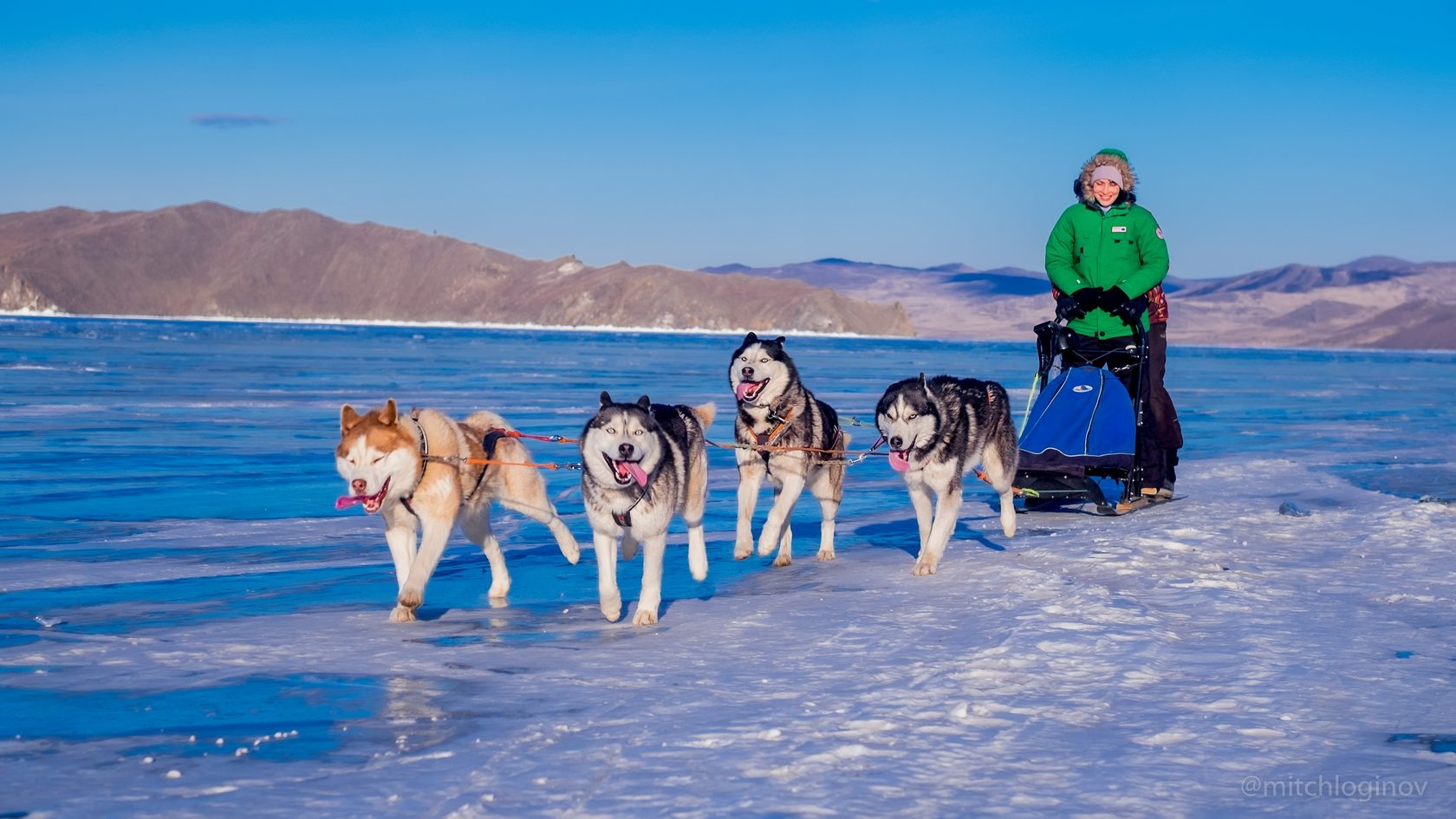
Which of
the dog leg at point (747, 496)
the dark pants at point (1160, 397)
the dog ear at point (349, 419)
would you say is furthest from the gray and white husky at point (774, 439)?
the dark pants at point (1160, 397)

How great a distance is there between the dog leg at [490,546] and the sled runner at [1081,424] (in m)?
3.32

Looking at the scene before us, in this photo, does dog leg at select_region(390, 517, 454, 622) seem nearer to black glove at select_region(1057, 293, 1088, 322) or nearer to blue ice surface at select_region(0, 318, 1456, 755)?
blue ice surface at select_region(0, 318, 1456, 755)

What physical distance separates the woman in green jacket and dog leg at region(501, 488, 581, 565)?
133 inches

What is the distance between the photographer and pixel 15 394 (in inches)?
749

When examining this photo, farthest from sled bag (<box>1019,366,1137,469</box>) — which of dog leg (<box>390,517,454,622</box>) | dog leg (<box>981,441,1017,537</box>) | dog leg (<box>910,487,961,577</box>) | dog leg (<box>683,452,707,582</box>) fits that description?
dog leg (<box>390,517,454,622</box>)

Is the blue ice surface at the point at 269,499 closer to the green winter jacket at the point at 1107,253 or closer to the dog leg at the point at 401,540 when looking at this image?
the dog leg at the point at 401,540

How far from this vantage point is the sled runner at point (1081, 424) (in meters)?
7.88

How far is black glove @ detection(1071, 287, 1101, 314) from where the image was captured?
7.81 meters

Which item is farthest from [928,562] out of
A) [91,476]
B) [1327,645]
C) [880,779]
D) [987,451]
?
[91,476]

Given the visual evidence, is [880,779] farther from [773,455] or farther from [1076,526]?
[1076,526]

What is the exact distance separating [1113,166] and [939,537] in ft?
9.63

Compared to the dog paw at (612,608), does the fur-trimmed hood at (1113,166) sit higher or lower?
higher

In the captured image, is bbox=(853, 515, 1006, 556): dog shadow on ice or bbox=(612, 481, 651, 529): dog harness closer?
bbox=(612, 481, 651, 529): dog harness

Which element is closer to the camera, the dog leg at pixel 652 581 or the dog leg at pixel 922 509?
the dog leg at pixel 652 581
